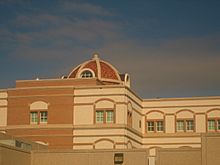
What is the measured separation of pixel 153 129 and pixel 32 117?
15977mm

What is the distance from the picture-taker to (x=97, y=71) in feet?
233

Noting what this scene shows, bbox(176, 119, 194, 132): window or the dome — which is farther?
bbox(176, 119, 194, 132): window

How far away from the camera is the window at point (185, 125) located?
72375mm


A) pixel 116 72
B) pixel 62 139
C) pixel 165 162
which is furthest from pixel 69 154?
pixel 116 72

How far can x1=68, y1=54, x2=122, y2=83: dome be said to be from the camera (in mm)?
70500

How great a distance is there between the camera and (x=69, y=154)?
44406 millimetres

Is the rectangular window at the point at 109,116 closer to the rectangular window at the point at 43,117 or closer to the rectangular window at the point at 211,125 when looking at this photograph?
the rectangular window at the point at 43,117

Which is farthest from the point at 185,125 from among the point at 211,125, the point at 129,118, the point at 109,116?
the point at 109,116

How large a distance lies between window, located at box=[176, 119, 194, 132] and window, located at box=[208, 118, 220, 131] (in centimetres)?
211

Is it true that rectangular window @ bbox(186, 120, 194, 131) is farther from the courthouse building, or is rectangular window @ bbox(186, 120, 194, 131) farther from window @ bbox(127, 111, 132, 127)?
window @ bbox(127, 111, 132, 127)

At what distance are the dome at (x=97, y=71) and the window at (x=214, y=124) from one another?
11.7 meters

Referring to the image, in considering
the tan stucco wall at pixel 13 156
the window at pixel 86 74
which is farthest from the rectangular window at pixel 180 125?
the tan stucco wall at pixel 13 156

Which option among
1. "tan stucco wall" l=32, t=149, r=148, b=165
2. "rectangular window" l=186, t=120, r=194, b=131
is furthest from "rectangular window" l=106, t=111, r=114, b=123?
"tan stucco wall" l=32, t=149, r=148, b=165

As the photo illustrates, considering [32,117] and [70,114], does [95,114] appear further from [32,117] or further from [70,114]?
[32,117]
